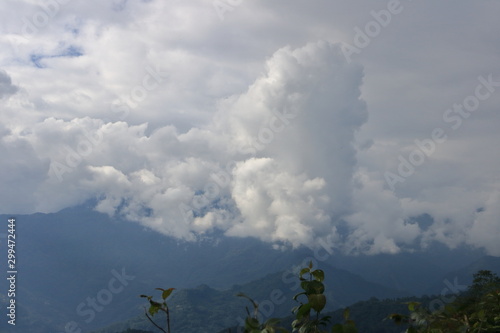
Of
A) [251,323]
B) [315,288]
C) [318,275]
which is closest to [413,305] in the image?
[318,275]

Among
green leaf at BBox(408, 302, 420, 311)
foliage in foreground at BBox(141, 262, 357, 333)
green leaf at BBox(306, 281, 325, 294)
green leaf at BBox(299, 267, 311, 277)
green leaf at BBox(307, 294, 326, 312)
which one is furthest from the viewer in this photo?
green leaf at BBox(408, 302, 420, 311)

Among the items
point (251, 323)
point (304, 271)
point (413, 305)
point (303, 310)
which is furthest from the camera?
point (413, 305)

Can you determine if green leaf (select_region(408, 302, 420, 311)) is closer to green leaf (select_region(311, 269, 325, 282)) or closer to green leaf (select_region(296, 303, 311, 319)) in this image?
green leaf (select_region(311, 269, 325, 282))

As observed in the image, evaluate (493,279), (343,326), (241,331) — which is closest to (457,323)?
(343,326)

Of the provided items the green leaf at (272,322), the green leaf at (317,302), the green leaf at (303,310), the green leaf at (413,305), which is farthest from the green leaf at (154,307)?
the green leaf at (413,305)

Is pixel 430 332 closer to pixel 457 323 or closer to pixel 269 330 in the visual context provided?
pixel 457 323

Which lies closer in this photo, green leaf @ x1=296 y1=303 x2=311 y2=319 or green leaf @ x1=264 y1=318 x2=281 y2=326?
green leaf @ x1=264 y1=318 x2=281 y2=326

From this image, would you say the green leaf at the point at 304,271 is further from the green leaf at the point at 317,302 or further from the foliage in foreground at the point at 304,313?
the green leaf at the point at 317,302

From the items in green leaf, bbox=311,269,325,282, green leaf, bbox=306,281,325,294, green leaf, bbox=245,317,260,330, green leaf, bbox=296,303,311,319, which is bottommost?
green leaf, bbox=245,317,260,330

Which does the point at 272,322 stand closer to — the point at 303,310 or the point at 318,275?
the point at 303,310

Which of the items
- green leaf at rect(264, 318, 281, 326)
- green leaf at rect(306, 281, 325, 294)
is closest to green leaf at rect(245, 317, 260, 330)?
green leaf at rect(264, 318, 281, 326)

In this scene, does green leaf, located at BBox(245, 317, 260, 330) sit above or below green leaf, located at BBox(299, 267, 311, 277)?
below

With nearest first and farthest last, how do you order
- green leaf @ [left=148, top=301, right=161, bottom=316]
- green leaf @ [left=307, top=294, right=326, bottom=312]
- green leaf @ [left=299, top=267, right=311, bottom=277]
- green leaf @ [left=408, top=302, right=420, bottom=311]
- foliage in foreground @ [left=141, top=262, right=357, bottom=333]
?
foliage in foreground @ [left=141, top=262, right=357, bottom=333] → green leaf @ [left=148, top=301, right=161, bottom=316] → green leaf @ [left=307, top=294, right=326, bottom=312] → green leaf @ [left=299, top=267, right=311, bottom=277] → green leaf @ [left=408, top=302, right=420, bottom=311]

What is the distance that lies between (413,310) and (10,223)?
217 ft
